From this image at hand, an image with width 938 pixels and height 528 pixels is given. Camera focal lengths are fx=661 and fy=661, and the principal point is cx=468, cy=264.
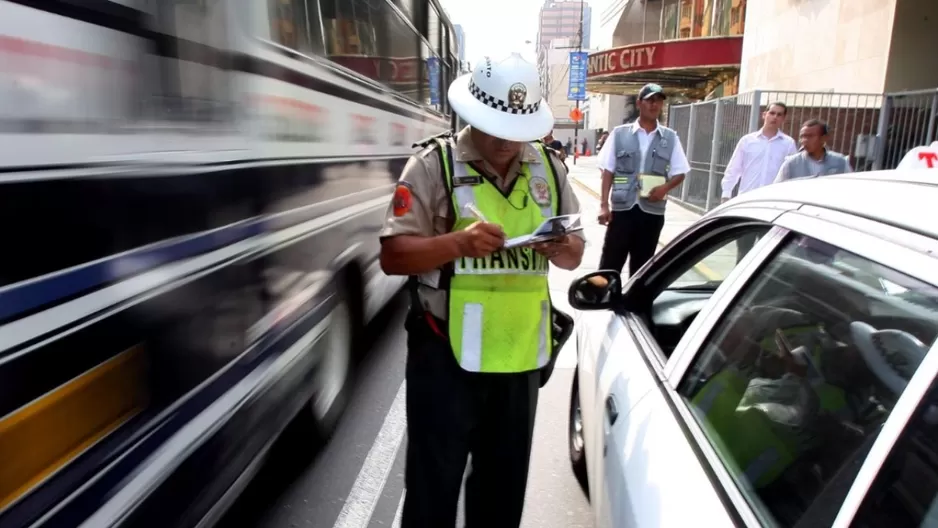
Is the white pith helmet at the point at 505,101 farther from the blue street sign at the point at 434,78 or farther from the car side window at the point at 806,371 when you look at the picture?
the blue street sign at the point at 434,78

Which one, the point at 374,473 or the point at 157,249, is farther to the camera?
the point at 374,473

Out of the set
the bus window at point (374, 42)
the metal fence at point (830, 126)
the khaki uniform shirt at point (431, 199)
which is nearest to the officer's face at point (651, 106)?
the bus window at point (374, 42)

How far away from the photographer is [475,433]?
2260 millimetres

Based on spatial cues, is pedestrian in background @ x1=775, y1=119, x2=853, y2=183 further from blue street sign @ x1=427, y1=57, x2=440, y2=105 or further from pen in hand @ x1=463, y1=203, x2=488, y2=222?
pen in hand @ x1=463, y1=203, x2=488, y2=222

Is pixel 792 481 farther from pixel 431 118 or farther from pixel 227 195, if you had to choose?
pixel 431 118

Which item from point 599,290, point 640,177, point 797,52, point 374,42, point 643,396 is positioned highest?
point 797,52

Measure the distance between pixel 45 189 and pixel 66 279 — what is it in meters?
0.21

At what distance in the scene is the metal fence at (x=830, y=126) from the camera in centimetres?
827

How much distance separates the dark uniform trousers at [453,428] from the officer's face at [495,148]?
57cm

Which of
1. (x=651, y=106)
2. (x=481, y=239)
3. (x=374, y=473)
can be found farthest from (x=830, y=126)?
(x=481, y=239)

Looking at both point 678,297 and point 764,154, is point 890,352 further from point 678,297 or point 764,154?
point 764,154

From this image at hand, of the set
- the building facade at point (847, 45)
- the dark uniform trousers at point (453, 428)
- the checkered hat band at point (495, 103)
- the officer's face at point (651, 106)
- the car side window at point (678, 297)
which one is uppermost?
the building facade at point (847, 45)

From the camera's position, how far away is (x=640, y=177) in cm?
524

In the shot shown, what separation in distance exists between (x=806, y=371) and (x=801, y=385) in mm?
42
